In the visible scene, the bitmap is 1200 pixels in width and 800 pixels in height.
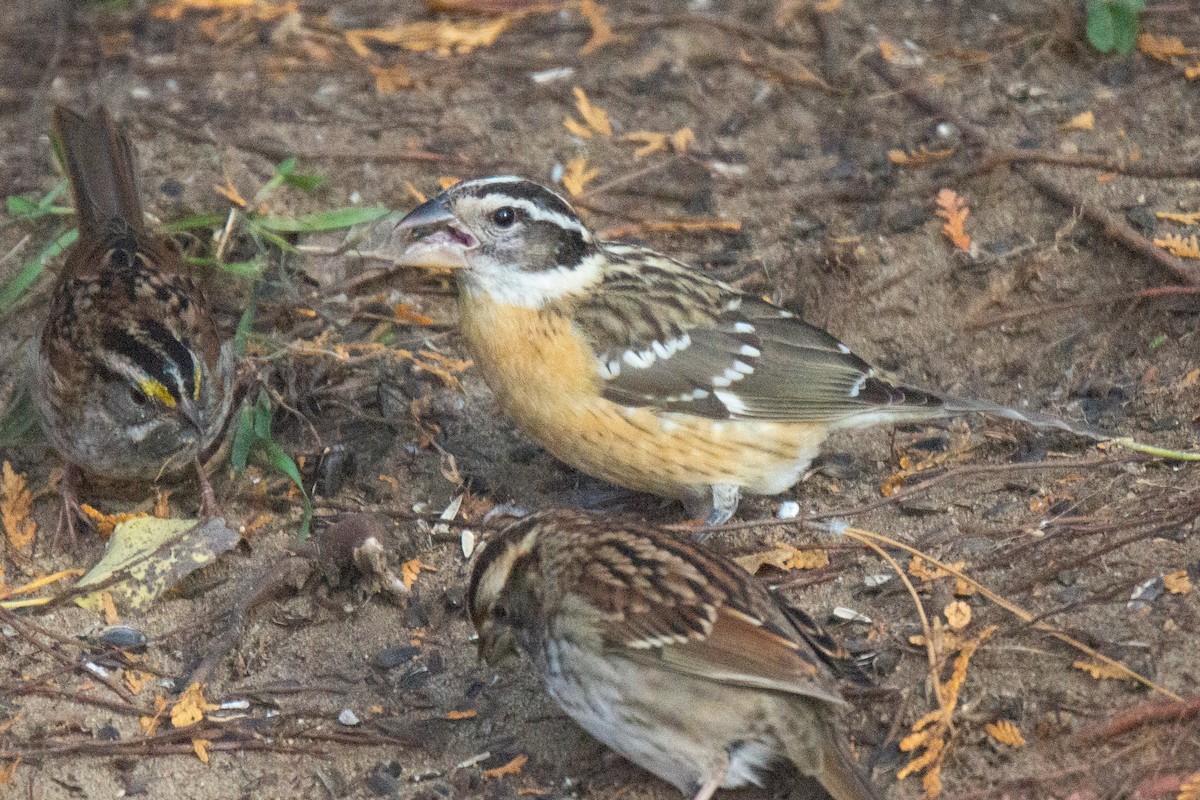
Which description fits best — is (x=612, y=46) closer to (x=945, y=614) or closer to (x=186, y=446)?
(x=186, y=446)

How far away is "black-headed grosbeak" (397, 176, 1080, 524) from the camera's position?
5699mm

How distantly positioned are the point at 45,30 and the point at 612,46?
311 centimetres

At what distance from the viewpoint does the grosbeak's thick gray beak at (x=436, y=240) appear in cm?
568

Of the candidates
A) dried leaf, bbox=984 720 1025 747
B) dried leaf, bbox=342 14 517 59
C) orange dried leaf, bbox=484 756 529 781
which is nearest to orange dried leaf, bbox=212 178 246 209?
dried leaf, bbox=342 14 517 59

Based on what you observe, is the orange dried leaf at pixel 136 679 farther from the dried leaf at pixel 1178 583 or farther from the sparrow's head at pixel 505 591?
the dried leaf at pixel 1178 583

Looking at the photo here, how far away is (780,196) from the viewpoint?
7.36 metres

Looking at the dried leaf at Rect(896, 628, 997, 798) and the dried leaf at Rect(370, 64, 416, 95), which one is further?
the dried leaf at Rect(370, 64, 416, 95)

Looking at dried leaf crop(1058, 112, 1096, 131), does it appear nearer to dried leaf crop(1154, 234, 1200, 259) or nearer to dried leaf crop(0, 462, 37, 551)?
dried leaf crop(1154, 234, 1200, 259)

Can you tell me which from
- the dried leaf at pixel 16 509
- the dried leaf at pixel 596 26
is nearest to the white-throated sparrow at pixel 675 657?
the dried leaf at pixel 16 509

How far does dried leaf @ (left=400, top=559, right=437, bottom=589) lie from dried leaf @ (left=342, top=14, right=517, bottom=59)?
136 inches

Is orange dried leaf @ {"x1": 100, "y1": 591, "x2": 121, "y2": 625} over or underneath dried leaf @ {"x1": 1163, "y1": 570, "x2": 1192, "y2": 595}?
underneath

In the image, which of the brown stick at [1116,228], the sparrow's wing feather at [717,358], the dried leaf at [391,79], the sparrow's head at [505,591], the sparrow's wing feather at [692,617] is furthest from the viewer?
the dried leaf at [391,79]

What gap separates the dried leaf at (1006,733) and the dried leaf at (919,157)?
134 inches

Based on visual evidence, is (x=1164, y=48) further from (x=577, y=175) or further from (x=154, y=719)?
(x=154, y=719)
